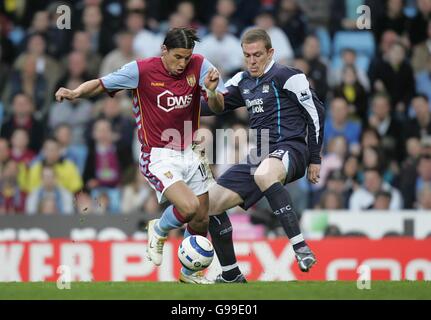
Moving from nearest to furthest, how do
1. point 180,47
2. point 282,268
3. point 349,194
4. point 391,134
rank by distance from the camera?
point 180,47 → point 282,268 → point 349,194 → point 391,134

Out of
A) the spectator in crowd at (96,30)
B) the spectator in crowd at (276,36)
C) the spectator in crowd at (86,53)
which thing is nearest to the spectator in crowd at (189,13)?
the spectator in crowd at (276,36)

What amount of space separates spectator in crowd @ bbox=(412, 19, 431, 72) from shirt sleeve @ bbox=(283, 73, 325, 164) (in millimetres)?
7215

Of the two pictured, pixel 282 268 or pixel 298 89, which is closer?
pixel 298 89

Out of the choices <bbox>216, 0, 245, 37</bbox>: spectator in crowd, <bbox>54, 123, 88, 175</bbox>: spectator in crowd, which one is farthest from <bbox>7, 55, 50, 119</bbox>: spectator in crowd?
<bbox>216, 0, 245, 37</bbox>: spectator in crowd

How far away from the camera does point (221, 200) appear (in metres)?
10.7

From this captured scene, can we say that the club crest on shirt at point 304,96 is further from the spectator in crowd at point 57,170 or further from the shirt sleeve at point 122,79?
the spectator in crowd at point 57,170

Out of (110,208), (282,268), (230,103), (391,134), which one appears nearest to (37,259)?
(110,208)

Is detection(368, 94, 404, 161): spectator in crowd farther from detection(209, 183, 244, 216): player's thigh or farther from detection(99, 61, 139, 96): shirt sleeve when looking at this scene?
detection(99, 61, 139, 96): shirt sleeve

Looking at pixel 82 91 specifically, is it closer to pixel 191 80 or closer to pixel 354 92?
pixel 191 80

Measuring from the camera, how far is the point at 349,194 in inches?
608

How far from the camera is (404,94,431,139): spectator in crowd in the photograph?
16.5m

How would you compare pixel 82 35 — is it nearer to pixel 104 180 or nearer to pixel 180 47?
pixel 104 180

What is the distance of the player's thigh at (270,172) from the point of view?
10.3 m

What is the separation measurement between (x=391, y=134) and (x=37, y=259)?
573cm
